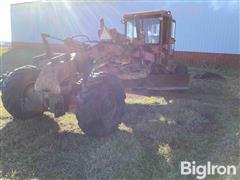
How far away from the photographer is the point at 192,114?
288 inches

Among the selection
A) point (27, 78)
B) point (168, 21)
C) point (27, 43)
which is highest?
point (168, 21)

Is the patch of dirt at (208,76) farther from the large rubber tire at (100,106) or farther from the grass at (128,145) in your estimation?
the large rubber tire at (100,106)

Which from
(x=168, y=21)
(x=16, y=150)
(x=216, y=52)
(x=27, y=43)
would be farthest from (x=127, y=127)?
(x=27, y=43)

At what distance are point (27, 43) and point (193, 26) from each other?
1193cm

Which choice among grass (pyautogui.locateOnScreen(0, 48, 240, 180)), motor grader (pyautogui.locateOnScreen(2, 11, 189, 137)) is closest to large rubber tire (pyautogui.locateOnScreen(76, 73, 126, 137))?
motor grader (pyautogui.locateOnScreen(2, 11, 189, 137))

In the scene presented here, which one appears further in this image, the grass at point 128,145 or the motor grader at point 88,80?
the motor grader at point 88,80

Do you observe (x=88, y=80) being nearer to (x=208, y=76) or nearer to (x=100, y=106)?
(x=100, y=106)

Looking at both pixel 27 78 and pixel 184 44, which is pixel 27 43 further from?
pixel 27 78

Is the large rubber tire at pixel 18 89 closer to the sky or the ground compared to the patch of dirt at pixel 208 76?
closer to the sky

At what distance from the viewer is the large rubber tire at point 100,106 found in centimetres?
555
